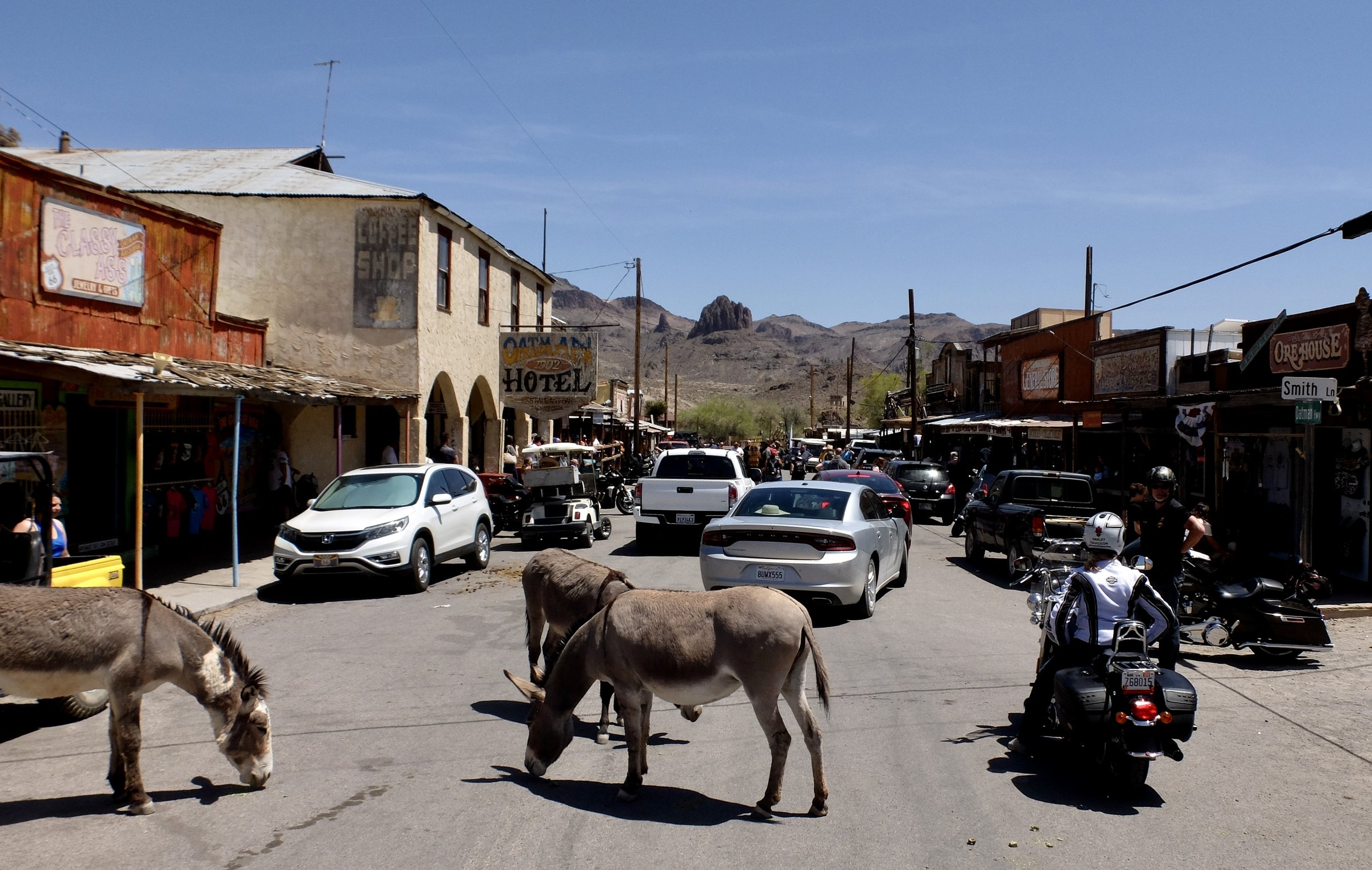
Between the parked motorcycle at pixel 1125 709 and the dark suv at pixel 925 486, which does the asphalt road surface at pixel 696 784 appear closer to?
the parked motorcycle at pixel 1125 709

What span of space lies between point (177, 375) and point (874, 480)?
12519 millimetres

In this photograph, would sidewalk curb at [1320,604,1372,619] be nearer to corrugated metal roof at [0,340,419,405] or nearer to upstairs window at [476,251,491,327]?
corrugated metal roof at [0,340,419,405]

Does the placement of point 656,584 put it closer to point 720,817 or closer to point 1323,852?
point 720,817

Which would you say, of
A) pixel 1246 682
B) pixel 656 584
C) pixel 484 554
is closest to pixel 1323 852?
pixel 1246 682

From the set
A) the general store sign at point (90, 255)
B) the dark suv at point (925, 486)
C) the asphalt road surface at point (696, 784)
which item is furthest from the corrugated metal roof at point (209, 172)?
the asphalt road surface at point (696, 784)

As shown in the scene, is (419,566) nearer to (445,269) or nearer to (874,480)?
(874,480)

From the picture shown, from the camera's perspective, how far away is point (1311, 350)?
16.7 m

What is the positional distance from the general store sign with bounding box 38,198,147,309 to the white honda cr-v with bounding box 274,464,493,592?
4.75 m

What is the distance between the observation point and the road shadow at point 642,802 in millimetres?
5414

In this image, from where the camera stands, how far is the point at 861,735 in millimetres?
6984

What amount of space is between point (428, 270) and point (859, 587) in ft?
53.5

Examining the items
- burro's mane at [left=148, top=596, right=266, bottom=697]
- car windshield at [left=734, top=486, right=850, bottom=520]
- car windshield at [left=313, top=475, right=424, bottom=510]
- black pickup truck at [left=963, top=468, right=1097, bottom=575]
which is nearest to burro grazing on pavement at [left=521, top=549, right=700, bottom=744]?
burro's mane at [left=148, top=596, right=266, bottom=697]

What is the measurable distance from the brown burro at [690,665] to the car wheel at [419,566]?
807 cm

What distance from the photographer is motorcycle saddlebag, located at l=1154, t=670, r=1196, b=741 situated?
580cm
